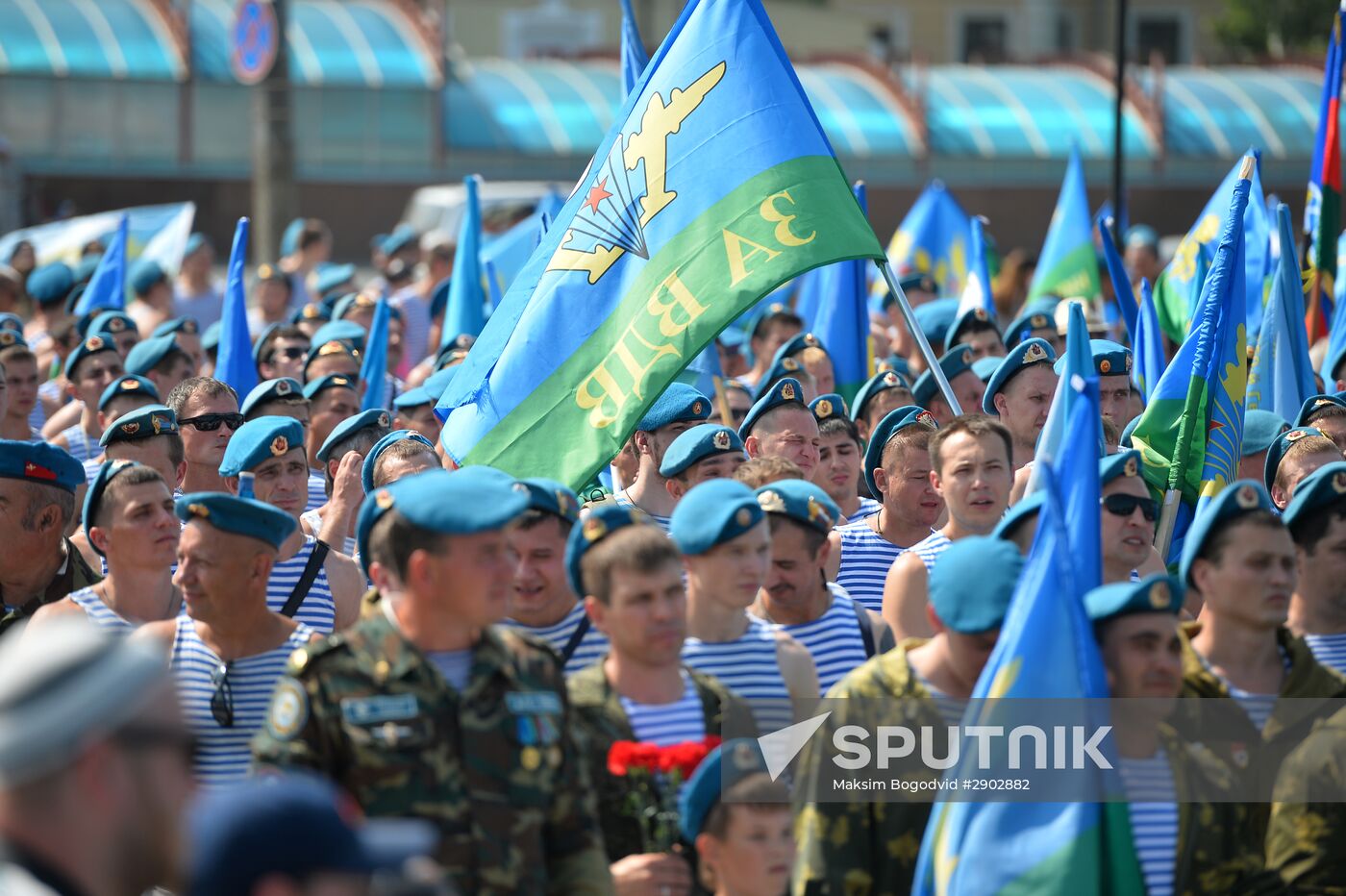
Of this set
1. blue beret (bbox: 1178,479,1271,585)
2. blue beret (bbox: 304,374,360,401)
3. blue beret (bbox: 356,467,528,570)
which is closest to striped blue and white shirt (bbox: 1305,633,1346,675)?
blue beret (bbox: 1178,479,1271,585)

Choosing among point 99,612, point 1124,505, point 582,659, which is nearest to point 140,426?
point 99,612

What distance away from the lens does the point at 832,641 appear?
18.1ft

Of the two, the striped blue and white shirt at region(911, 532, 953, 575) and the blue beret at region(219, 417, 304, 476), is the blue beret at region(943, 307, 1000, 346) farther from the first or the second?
the blue beret at region(219, 417, 304, 476)

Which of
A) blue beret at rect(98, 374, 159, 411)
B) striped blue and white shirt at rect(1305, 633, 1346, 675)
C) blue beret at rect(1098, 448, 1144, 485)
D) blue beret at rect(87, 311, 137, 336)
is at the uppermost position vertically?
blue beret at rect(87, 311, 137, 336)

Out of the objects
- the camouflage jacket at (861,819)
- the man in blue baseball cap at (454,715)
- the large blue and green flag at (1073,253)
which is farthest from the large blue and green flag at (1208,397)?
the large blue and green flag at (1073,253)

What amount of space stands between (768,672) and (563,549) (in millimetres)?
737

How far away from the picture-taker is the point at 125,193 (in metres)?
31.2

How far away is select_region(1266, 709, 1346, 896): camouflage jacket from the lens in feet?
14.6

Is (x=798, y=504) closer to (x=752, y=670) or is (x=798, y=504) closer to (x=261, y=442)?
(x=752, y=670)

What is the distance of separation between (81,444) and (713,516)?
507cm

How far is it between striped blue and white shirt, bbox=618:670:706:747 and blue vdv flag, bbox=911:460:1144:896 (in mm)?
599

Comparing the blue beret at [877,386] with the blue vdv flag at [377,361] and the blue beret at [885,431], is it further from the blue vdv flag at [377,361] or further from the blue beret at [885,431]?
the blue vdv flag at [377,361]

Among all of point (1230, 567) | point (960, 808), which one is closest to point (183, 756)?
point (960, 808)

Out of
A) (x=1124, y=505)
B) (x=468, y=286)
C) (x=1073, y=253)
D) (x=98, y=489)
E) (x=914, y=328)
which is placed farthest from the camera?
(x=1073, y=253)
